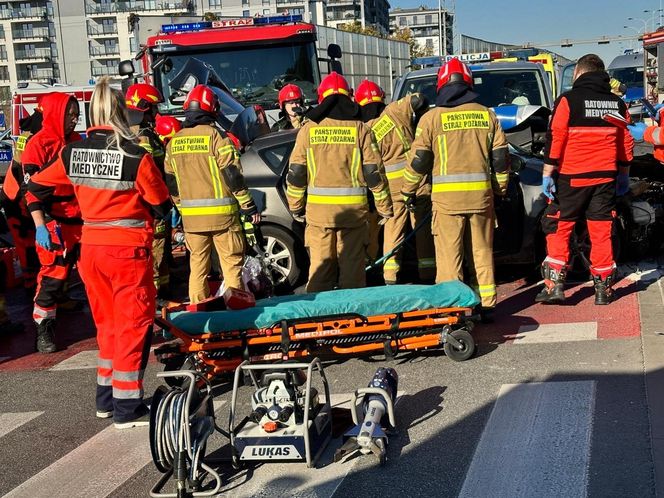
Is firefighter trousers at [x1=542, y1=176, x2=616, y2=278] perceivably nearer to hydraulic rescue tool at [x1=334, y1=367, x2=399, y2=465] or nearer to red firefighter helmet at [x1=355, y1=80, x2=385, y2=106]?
red firefighter helmet at [x1=355, y1=80, x2=385, y2=106]

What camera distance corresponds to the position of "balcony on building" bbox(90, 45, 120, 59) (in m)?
89.8

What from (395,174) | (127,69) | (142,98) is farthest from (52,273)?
(127,69)

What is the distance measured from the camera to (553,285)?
7148mm

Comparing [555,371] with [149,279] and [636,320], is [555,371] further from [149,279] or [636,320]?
[149,279]

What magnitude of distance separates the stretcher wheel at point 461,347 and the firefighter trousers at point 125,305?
2.05 m

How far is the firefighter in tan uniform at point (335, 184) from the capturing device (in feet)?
21.5

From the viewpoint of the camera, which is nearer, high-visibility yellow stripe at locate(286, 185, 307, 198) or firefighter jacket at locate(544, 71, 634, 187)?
high-visibility yellow stripe at locate(286, 185, 307, 198)

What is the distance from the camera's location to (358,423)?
451 cm

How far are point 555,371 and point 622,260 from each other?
3.65 metres

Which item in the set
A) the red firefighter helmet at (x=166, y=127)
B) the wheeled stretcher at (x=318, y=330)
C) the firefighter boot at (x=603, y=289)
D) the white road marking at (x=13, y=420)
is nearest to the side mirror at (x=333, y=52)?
the red firefighter helmet at (x=166, y=127)

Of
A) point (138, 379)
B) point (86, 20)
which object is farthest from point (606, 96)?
point (86, 20)

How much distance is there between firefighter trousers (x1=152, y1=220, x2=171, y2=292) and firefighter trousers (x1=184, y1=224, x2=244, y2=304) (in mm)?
1013

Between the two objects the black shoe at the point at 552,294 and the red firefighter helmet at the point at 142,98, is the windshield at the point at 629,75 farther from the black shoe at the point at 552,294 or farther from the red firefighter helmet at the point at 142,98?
the red firefighter helmet at the point at 142,98

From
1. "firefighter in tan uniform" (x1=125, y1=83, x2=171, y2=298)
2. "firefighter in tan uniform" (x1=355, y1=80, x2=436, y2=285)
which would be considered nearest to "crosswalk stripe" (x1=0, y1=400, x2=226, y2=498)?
"firefighter in tan uniform" (x1=125, y1=83, x2=171, y2=298)
